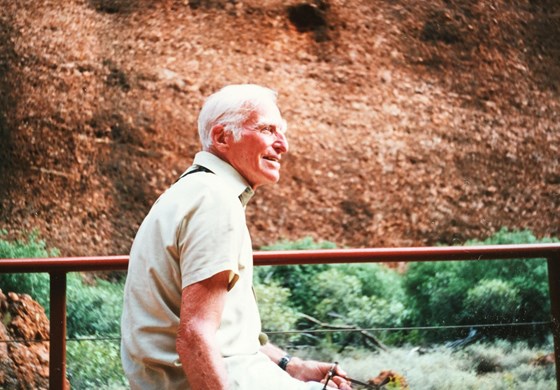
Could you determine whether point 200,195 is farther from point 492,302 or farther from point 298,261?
point 492,302

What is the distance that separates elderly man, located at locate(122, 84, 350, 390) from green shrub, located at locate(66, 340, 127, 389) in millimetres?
1974

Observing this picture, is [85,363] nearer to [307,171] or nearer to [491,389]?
[491,389]

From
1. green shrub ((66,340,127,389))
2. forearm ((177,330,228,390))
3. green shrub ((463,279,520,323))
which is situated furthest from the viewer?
green shrub ((463,279,520,323))

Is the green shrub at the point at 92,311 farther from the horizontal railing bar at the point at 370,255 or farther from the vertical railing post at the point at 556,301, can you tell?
the vertical railing post at the point at 556,301

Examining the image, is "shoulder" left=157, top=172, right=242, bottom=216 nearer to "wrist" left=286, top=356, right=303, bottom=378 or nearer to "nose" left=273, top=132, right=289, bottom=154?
"nose" left=273, top=132, right=289, bottom=154

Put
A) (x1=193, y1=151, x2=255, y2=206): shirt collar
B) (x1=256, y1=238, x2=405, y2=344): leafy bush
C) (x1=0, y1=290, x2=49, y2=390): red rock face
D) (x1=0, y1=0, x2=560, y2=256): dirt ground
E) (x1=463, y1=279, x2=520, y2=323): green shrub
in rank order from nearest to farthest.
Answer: (x1=193, y1=151, x2=255, y2=206): shirt collar < (x1=0, y1=290, x2=49, y2=390): red rock face < (x1=463, y1=279, x2=520, y2=323): green shrub < (x1=256, y1=238, x2=405, y2=344): leafy bush < (x1=0, y1=0, x2=560, y2=256): dirt ground

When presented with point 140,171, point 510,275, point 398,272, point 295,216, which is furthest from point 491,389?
point 140,171

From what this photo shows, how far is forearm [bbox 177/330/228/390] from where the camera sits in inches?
60.7

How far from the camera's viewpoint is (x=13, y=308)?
18.2 feet

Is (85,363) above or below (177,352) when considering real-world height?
below

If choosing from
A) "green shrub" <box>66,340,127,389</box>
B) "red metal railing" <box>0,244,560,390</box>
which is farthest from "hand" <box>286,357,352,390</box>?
"green shrub" <box>66,340,127,389</box>

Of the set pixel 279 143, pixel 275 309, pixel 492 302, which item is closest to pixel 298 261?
pixel 279 143

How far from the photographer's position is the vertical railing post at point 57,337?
9.05 ft

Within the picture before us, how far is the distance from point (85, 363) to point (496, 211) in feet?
19.8
